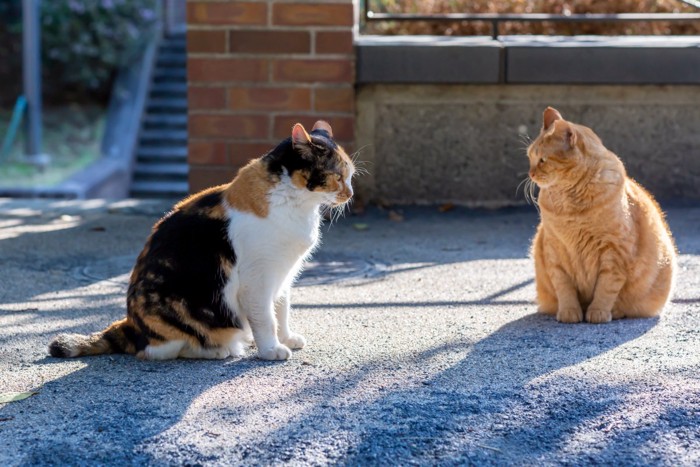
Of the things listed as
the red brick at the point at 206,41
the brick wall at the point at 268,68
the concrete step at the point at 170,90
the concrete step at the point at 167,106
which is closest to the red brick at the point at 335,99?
the brick wall at the point at 268,68

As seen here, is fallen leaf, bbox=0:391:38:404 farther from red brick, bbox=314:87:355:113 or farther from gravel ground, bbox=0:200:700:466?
red brick, bbox=314:87:355:113

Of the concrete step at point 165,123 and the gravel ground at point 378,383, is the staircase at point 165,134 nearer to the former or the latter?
the concrete step at point 165,123

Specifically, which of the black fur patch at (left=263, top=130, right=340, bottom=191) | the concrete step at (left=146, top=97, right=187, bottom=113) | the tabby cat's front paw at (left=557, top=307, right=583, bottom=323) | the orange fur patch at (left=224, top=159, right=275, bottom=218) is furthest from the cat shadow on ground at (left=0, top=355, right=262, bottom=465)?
the concrete step at (left=146, top=97, right=187, bottom=113)

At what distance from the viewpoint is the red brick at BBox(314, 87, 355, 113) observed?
7.45m

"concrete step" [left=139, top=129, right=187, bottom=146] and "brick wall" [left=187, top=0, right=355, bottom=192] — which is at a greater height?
"brick wall" [left=187, top=0, right=355, bottom=192]

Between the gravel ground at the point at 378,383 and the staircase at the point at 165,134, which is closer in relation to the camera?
the gravel ground at the point at 378,383

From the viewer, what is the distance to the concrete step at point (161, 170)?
12.1 meters

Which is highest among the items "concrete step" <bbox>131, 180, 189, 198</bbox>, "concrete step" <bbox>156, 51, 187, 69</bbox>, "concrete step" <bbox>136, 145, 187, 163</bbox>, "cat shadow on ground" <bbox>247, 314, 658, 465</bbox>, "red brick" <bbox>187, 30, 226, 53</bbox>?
"red brick" <bbox>187, 30, 226, 53</bbox>

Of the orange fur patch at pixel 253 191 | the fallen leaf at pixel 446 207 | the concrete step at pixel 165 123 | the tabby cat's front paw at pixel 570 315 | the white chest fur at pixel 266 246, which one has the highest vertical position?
the orange fur patch at pixel 253 191

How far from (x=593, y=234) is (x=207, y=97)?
379cm

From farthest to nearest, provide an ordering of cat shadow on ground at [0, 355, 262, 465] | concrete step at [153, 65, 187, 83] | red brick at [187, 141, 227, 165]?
concrete step at [153, 65, 187, 83] → red brick at [187, 141, 227, 165] → cat shadow on ground at [0, 355, 262, 465]

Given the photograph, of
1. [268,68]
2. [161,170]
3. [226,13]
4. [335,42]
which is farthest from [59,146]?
[335,42]

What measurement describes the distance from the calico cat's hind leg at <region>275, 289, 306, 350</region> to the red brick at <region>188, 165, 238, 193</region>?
3309mm

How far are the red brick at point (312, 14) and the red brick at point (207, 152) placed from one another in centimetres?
106
